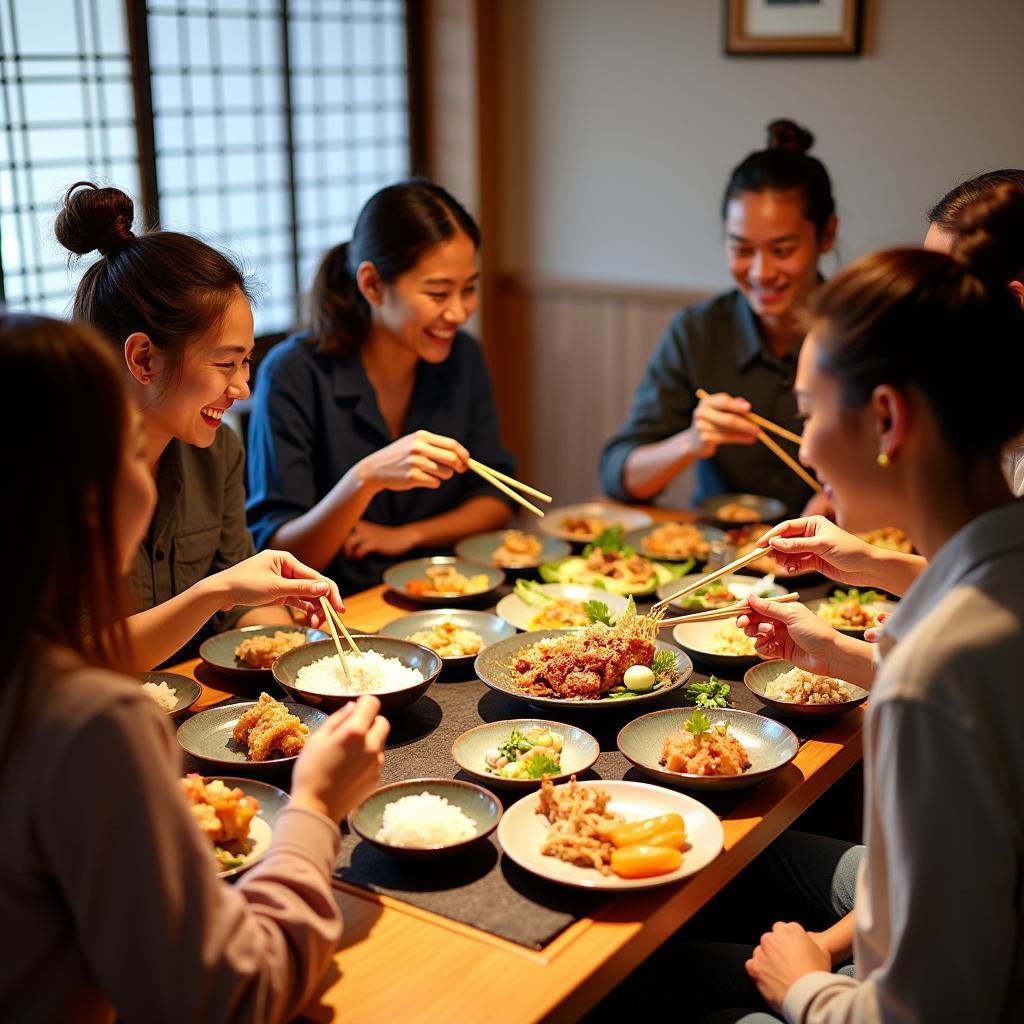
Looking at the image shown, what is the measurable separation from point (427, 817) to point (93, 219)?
1.27 meters

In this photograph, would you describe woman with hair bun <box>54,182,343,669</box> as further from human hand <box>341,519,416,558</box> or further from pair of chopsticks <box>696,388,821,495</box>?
pair of chopsticks <box>696,388,821,495</box>

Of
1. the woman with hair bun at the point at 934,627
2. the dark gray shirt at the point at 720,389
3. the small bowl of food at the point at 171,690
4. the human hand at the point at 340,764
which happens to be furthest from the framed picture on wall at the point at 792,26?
→ the human hand at the point at 340,764

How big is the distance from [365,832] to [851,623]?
1.17m

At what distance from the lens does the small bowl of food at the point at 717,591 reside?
248 cm

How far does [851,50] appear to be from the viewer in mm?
4156

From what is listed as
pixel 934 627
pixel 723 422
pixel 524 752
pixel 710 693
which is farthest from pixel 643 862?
pixel 723 422

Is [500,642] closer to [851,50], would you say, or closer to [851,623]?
[851,623]

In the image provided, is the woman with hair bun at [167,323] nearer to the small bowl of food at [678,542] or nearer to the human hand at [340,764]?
the human hand at [340,764]

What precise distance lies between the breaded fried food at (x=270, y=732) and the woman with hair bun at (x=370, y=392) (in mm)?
948

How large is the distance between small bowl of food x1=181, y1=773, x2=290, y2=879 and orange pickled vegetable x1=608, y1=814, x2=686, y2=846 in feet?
1.39

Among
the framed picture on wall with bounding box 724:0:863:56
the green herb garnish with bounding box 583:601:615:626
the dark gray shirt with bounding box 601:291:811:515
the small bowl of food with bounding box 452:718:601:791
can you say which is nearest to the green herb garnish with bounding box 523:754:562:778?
the small bowl of food with bounding box 452:718:601:791

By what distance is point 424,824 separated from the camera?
1.56 metres

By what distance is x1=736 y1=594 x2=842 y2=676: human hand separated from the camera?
77.6 inches

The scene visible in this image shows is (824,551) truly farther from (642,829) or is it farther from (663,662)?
(642,829)
